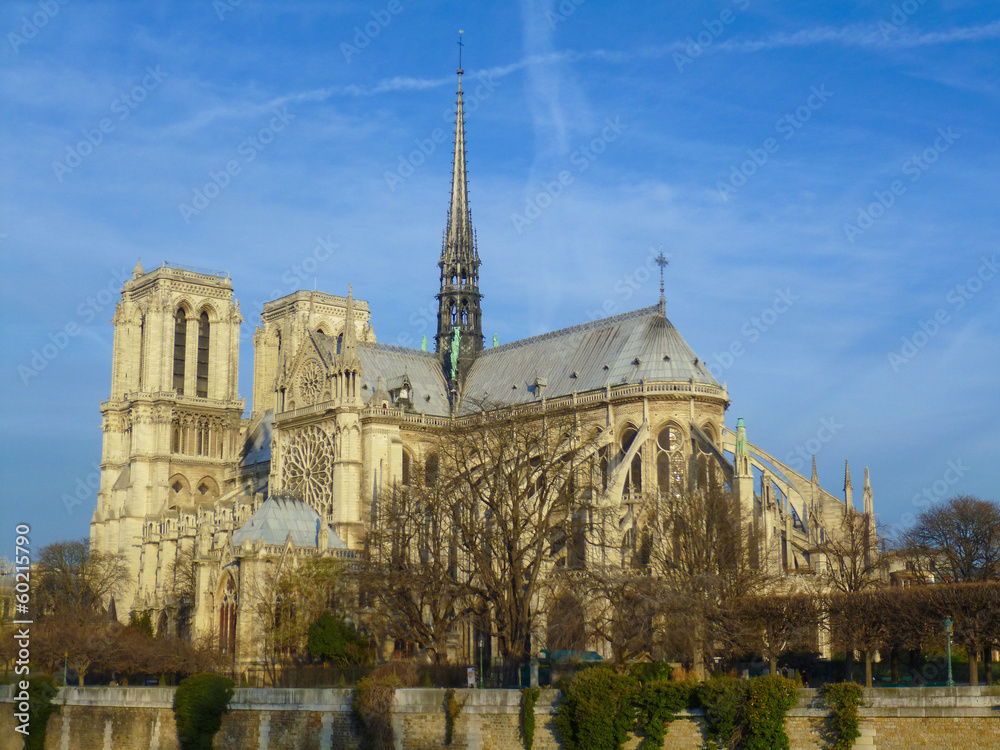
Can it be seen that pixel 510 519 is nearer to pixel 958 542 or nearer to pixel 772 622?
pixel 772 622

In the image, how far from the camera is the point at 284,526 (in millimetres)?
63594

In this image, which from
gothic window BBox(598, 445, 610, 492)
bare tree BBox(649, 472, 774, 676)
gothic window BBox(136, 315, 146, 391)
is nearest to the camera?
bare tree BBox(649, 472, 774, 676)

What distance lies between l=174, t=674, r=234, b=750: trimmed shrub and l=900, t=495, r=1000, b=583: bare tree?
28.8 metres

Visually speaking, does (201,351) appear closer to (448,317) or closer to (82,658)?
(448,317)

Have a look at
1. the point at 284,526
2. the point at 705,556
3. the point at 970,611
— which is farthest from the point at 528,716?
the point at 284,526

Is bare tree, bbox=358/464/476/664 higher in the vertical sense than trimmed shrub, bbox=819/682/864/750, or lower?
higher

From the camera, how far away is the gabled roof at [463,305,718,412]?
222 feet

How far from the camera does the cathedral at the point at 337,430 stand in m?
63.2

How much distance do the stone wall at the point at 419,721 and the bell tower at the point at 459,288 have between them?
32491mm

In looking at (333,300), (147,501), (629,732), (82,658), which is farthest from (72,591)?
(629,732)

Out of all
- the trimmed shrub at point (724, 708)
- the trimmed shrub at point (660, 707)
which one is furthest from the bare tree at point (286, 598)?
the trimmed shrub at point (724, 708)

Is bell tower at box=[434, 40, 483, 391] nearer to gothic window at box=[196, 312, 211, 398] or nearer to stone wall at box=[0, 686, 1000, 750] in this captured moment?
gothic window at box=[196, 312, 211, 398]

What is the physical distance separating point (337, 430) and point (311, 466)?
3.29m

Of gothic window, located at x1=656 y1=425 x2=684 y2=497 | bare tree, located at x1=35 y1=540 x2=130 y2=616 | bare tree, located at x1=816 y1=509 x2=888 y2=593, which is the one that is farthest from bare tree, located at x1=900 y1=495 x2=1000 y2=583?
bare tree, located at x1=35 y1=540 x2=130 y2=616
